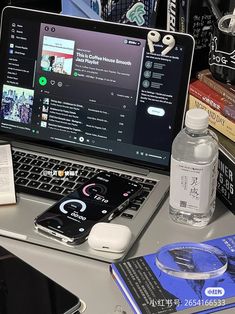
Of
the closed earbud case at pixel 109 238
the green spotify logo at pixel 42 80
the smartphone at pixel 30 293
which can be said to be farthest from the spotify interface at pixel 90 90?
the smartphone at pixel 30 293

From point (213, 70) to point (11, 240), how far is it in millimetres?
464

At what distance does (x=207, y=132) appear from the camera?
1.04m

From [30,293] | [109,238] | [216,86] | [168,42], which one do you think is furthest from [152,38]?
[30,293]

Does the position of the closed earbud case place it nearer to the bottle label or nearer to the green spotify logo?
the bottle label

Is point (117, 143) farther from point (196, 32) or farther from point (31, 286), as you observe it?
point (31, 286)

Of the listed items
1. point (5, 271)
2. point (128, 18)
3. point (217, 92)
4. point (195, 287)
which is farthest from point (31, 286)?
point (128, 18)

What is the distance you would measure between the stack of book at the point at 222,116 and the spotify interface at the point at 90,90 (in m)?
0.05

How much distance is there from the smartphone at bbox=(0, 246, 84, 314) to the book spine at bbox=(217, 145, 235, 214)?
34cm

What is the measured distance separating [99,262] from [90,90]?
361 millimetres

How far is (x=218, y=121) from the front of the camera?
1110mm

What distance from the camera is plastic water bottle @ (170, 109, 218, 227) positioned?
39.2 inches

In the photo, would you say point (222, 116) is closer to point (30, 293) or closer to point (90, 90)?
point (90, 90)

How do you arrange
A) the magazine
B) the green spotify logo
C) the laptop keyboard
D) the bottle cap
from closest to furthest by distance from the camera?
the magazine → the bottle cap → the laptop keyboard → the green spotify logo

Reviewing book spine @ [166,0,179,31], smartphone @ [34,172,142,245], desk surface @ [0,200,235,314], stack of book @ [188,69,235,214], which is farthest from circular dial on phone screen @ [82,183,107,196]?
book spine @ [166,0,179,31]
